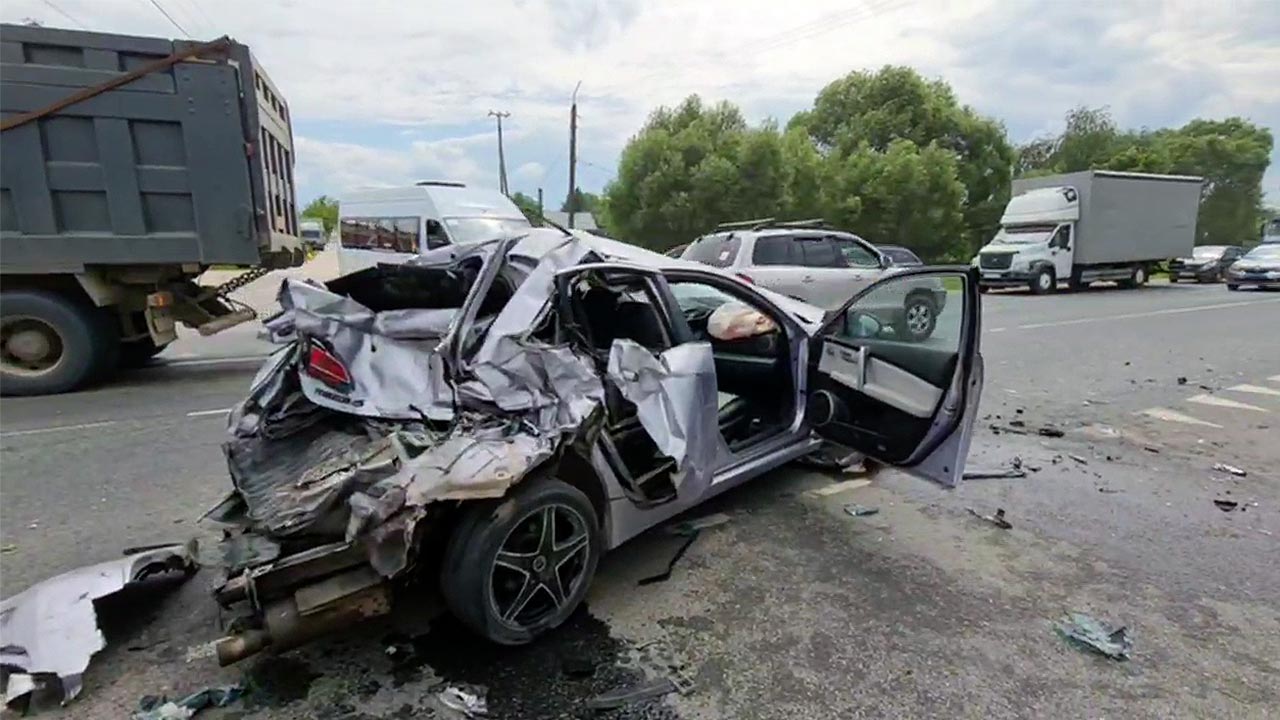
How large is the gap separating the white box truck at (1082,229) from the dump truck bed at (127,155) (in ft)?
61.3

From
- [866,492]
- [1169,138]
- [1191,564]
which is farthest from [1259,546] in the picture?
[1169,138]

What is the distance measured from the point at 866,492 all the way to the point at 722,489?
47.1 inches

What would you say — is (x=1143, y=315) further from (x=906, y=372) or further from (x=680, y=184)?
(x=680, y=184)

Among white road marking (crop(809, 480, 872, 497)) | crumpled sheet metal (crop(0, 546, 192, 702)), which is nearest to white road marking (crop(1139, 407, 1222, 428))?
white road marking (crop(809, 480, 872, 497))

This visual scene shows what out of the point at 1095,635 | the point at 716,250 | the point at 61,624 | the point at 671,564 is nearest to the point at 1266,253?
the point at 716,250

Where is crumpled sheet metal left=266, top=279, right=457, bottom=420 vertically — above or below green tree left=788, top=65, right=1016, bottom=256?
below

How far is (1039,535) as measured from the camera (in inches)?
146

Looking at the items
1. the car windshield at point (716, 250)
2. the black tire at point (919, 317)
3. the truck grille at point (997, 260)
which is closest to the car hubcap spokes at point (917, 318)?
the black tire at point (919, 317)

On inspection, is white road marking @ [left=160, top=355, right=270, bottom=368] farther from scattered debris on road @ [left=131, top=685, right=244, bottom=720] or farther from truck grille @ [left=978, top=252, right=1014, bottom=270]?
truck grille @ [left=978, top=252, right=1014, bottom=270]

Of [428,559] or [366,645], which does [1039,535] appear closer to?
[428,559]

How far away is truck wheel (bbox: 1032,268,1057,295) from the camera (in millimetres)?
19250

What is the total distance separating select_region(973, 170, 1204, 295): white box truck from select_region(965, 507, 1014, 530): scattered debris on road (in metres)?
17.7

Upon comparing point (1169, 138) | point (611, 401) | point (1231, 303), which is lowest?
point (1231, 303)

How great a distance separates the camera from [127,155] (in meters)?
6.46
